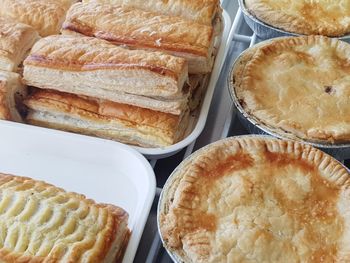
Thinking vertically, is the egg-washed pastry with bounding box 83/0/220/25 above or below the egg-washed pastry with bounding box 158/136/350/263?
above

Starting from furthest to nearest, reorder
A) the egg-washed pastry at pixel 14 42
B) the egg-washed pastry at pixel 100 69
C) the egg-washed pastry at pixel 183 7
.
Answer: the egg-washed pastry at pixel 183 7 < the egg-washed pastry at pixel 14 42 < the egg-washed pastry at pixel 100 69

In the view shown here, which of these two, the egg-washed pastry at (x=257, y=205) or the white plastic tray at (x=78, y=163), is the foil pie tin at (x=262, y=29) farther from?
the white plastic tray at (x=78, y=163)

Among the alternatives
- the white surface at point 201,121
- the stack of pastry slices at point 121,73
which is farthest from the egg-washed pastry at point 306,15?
the stack of pastry slices at point 121,73

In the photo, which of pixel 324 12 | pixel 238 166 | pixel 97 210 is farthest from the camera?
pixel 324 12

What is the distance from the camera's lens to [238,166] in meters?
1.42

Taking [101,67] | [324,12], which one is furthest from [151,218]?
[324,12]

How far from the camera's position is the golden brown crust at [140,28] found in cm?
169

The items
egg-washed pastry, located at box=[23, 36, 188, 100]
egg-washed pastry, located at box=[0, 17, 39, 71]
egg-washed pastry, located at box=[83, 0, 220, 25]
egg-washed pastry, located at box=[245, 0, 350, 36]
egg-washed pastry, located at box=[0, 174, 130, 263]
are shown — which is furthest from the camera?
egg-washed pastry, located at box=[245, 0, 350, 36]

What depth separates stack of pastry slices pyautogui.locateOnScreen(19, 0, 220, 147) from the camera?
5.12 ft

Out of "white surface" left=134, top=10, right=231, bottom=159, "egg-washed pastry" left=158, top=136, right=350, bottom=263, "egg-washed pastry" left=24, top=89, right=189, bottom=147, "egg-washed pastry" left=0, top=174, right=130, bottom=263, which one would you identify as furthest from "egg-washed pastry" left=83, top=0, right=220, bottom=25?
"egg-washed pastry" left=0, top=174, right=130, bottom=263

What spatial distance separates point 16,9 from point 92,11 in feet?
1.04

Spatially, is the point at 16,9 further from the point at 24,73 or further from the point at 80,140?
the point at 80,140

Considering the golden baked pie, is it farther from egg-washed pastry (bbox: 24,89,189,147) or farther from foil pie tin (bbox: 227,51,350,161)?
egg-washed pastry (bbox: 24,89,189,147)

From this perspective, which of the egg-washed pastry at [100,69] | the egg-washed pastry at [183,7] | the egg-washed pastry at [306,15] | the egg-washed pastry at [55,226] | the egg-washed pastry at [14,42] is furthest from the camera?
the egg-washed pastry at [306,15]
